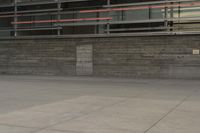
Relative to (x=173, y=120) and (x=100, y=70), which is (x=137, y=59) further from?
(x=173, y=120)

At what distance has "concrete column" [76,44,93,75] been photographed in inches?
786

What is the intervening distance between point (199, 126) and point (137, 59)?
1216 cm

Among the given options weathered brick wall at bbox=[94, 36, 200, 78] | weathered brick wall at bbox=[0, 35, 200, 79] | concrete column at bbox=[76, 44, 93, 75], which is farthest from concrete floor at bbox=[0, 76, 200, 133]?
concrete column at bbox=[76, 44, 93, 75]

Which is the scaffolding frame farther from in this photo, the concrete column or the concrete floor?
the concrete floor

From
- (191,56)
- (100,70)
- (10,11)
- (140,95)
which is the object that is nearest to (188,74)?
(191,56)

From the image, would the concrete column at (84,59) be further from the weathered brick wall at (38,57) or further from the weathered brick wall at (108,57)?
the weathered brick wall at (38,57)

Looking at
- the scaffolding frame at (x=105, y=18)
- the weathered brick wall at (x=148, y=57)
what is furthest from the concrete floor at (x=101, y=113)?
the scaffolding frame at (x=105, y=18)

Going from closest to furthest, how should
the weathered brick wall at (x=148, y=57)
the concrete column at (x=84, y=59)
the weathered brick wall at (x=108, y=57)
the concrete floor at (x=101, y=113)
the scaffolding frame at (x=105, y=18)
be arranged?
the concrete floor at (x=101, y=113) → the weathered brick wall at (x=148, y=57) → the weathered brick wall at (x=108, y=57) → the scaffolding frame at (x=105, y=18) → the concrete column at (x=84, y=59)

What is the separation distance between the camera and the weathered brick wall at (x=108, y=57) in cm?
1772

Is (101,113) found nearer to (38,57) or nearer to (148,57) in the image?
(148,57)

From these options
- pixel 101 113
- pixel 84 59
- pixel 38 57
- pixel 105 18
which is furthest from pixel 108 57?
pixel 101 113

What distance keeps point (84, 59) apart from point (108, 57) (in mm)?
1590

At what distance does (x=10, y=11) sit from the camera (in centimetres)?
2472

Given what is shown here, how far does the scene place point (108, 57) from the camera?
772 inches
